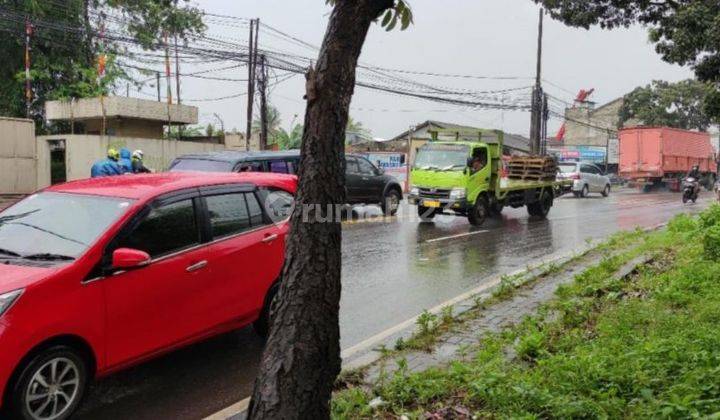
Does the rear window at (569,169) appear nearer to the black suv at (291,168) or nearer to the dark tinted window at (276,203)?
the black suv at (291,168)

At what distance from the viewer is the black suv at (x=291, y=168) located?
38.7 ft

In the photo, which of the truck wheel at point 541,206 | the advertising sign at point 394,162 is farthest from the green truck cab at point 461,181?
the advertising sign at point 394,162

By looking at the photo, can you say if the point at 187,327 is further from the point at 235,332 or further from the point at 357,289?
the point at 357,289

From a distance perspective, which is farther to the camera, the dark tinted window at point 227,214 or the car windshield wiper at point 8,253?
the dark tinted window at point 227,214

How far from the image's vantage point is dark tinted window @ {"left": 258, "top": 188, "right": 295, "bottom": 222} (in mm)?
5820

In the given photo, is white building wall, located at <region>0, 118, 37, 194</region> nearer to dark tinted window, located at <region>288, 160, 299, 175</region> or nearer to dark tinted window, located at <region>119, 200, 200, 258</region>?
dark tinted window, located at <region>288, 160, 299, 175</region>

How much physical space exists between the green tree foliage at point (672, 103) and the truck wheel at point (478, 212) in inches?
1656

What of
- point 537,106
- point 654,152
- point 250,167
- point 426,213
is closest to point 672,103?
point 654,152

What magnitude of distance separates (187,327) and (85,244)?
1006 millimetres

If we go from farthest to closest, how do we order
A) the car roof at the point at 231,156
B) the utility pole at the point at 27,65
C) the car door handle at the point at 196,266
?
the utility pole at the point at 27,65 → the car roof at the point at 231,156 → the car door handle at the point at 196,266

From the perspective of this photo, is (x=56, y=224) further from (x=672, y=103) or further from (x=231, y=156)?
(x=672, y=103)

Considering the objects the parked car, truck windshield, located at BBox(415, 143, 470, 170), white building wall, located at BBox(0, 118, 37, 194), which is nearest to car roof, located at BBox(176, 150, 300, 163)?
truck windshield, located at BBox(415, 143, 470, 170)

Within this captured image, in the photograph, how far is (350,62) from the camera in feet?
9.96

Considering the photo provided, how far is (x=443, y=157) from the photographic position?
1527 centimetres
